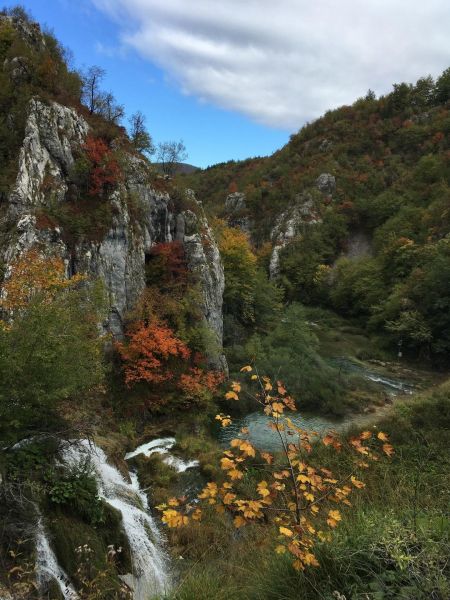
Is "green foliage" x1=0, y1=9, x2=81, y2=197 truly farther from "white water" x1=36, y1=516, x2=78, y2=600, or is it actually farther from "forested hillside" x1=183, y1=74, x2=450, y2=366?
"forested hillside" x1=183, y1=74, x2=450, y2=366

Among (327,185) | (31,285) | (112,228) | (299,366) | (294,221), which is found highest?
(327,185)

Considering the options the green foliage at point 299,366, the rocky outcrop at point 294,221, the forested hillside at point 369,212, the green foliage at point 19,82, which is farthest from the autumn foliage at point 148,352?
the rocky outcrop at point 294,221

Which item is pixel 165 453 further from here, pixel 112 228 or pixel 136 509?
pixel 112 228

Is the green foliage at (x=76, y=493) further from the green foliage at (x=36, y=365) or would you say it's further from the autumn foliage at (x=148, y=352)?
the autumn foliage at (x=148, y=352)

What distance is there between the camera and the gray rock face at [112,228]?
1605 centimetres

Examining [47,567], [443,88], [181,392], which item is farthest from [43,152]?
[443,88]

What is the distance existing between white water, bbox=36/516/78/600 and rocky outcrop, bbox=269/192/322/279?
47.2 metres

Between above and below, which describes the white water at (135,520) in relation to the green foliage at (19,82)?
below

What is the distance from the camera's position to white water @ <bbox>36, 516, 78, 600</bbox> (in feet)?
24.5

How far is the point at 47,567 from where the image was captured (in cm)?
766

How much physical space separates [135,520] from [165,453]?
15.5 ft

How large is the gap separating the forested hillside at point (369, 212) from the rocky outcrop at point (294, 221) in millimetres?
167

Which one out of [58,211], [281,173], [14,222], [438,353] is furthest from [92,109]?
[281,173]

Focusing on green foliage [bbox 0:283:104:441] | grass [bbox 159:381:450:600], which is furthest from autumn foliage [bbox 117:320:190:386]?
grass [bbox 159:381:450:600]
